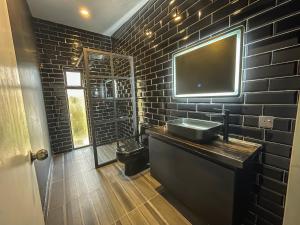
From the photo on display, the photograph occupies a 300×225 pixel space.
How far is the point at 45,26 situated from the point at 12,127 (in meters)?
3.11

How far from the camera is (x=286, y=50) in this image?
0.93 metres

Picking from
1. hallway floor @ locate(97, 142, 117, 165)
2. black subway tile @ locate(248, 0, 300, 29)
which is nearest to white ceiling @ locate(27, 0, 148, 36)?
black subway tile @ locate(248, 0, 300, 29)

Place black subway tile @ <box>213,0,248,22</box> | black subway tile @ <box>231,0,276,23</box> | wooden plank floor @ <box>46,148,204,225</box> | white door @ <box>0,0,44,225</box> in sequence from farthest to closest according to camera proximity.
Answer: wooden plank floor @ <box>46,148,204,225</box>, black subway tile @ <box>213,0,248,22</box>, black subway tile @ <box>231,0,276,23</box>, white door @ <box>0,0,44,225</box>

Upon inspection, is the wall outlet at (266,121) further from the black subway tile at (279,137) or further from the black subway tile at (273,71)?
the black subway tile at (273,71)

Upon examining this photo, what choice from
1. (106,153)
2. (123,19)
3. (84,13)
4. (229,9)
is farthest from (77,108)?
(229,9)

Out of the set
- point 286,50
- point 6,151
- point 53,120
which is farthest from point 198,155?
point 53,120

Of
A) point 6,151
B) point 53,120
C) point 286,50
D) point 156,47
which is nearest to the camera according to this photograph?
point 6,151

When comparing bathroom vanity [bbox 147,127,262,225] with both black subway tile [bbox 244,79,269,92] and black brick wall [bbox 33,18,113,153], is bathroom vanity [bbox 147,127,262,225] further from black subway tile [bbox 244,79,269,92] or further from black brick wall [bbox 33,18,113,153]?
black brick wall [bbox 33,18,113,153]

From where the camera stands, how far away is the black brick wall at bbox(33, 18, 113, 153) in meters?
2.67

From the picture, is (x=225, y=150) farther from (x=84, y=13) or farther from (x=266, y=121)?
(x=84, y=13)

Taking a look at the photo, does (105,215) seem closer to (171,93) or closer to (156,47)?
(171,93)

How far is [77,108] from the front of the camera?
323cm

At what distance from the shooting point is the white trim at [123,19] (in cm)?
221

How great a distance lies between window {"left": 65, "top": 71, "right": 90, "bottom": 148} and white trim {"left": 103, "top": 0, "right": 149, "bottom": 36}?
124 cm
